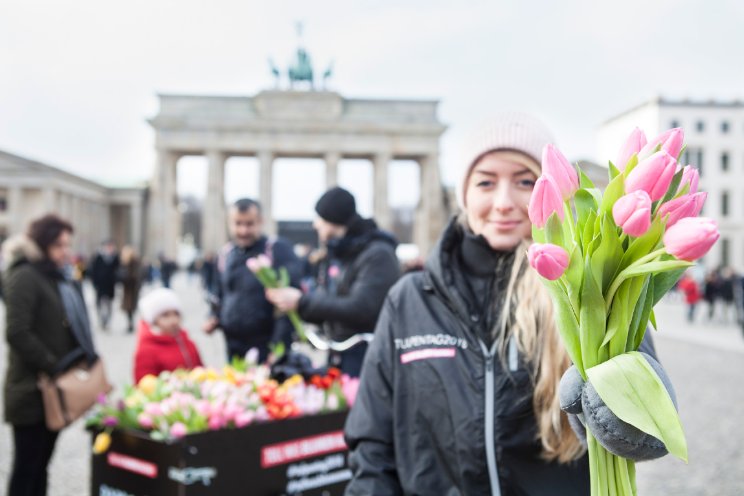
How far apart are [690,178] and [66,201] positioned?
52.8m

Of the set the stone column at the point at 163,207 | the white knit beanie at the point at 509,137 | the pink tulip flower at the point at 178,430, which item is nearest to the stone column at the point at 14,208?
the stone column at the point at 163,207

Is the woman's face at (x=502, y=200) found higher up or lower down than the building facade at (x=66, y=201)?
lower down

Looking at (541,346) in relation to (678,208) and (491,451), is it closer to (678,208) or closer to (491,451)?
(491,451)

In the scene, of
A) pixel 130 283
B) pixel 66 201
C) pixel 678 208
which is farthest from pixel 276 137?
pixel 678 208

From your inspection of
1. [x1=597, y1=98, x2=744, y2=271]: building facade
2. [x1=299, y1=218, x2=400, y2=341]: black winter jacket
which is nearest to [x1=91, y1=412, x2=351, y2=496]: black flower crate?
[x1=299, y1=218, x2=400, y2=341]: black winter jacket

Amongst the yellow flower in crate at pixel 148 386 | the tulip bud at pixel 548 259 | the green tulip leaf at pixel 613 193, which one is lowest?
the yellow flower in crate at pixel 148 386

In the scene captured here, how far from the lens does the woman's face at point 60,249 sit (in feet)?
13.5

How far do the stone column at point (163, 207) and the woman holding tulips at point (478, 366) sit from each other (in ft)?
142

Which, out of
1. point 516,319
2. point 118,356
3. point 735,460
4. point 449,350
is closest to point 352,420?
point 449,350

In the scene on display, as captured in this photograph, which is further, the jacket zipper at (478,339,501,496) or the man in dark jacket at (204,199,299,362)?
the man in dark jacket at (204,199,299,362)

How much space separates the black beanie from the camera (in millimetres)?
4086

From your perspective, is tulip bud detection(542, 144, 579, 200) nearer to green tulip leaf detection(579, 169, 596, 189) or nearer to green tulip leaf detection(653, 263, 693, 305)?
green tulip leaf detection(579, 169, 596, 189)

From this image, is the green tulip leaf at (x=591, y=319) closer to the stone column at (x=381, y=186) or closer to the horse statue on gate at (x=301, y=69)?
the stone column at (x=381, y=186)

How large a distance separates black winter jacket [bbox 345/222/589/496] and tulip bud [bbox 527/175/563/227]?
0.79m
